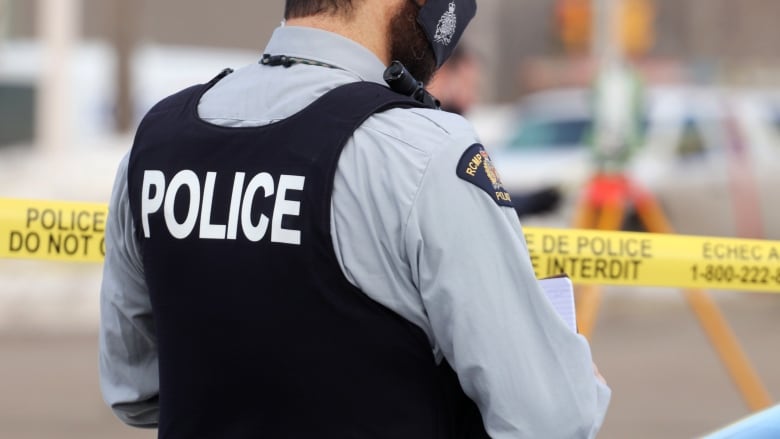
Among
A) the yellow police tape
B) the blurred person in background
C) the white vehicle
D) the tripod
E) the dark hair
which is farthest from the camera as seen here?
the white vehicle

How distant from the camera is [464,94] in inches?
224

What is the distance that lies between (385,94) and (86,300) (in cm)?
864

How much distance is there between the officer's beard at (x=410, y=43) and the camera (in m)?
2.02

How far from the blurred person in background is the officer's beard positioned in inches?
127

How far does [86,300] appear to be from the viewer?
10211 mm

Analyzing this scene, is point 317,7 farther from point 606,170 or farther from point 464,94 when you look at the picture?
point 606,170

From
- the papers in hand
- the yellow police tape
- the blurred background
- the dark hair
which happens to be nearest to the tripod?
the blurred background

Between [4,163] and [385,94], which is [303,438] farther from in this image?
[4,163]

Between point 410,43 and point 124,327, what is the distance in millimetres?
682

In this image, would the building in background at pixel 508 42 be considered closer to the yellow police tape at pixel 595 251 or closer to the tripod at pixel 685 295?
the tripod at pixel 685 295

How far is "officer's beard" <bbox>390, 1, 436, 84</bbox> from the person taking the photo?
6.63ft

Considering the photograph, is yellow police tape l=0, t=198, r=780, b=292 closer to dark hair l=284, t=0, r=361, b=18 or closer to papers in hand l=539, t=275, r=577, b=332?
papers in hand l=539, t=275, r=577, b=332

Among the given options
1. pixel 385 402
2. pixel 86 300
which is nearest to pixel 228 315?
pixel 385 402

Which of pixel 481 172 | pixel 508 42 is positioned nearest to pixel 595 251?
pixel 481 172
